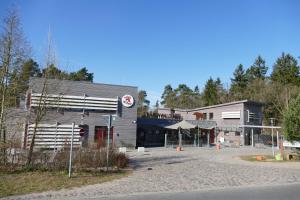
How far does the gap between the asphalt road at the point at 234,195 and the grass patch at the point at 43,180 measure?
8.88 ft

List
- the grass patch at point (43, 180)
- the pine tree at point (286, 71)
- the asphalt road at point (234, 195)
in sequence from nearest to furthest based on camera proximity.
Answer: the asphalt road at point (234, 195) < the grass patch at point (43, 180) < the pine tree at point (286, 71)

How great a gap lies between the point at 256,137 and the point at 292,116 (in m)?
23.8

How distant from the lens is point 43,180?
12.8 meters

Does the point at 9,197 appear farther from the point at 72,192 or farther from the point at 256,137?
the point at 256,137

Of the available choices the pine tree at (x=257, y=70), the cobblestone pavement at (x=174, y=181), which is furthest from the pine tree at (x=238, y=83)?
the cobblestone pavement at (x=174, y=181)

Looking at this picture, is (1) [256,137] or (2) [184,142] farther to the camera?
(1) [256,137]

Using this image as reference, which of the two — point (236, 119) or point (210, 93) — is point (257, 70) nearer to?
point (210, 93)

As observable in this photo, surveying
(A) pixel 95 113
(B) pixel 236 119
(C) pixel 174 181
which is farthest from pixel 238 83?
(C) pixel 174 181

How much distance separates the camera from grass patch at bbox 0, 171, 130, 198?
440 inches

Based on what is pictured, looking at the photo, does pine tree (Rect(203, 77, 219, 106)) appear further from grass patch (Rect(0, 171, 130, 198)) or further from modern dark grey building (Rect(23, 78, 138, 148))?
grass patch (Rect(0, 171, 130, 198))

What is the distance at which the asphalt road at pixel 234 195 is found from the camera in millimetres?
10273

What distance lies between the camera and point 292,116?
23.7 m

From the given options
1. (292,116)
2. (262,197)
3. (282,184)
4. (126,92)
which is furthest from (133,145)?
(262,197)

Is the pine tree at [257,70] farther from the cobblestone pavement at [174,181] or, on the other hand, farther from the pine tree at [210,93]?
the cobblestone pavement at [174,181]
